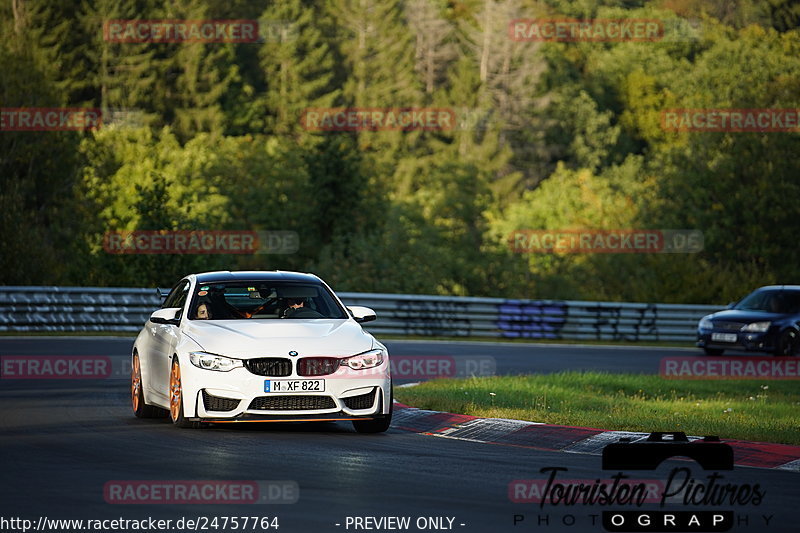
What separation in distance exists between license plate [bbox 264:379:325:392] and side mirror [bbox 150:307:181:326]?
65.8 inches

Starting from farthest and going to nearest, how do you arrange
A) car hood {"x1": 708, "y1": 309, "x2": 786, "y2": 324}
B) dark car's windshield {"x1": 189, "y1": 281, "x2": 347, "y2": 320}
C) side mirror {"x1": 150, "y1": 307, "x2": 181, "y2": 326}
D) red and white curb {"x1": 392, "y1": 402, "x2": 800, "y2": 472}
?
car hood {"x1": 708, "y1": 309, "x2": 786, "y2": 324} → dark car's windshield {"x1": 189, "y1": 281, "x2": 347, "y2": 320} → side mirror {"x1": 150, "y1": 307, "x2": 181, "y2": 326} → red and white curb {"x1": 392, "y1": 402, "x2": 800, "y2": 472}

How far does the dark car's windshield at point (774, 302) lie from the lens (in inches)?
1277

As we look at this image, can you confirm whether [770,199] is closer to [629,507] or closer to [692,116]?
[692,116]

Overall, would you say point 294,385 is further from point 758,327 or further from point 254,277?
point 758,327

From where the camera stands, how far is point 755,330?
31344 mm

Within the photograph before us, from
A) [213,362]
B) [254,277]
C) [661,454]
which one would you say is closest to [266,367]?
[213,362]

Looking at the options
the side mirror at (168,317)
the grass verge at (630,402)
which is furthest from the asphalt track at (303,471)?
the grass verge at (630,402)

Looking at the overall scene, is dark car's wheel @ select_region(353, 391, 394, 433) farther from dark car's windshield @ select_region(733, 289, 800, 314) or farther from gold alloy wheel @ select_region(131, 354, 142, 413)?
dark car's windshield @ select_region(733, 289, 800, 314)

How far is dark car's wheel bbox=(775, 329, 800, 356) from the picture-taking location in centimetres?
3131

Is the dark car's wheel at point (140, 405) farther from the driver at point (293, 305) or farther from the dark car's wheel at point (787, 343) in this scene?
the dark car's wheel at point (787, 343)

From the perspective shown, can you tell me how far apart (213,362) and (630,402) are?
21.5 ft

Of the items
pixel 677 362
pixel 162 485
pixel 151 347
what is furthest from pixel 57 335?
pixel 162 485

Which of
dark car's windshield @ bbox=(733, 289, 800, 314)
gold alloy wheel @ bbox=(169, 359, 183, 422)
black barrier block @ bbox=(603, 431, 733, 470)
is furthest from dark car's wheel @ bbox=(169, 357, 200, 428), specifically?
dark car's windshield @ bbox=(733, 289, 800, 314)

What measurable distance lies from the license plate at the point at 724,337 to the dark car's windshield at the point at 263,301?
1651 centimetres
